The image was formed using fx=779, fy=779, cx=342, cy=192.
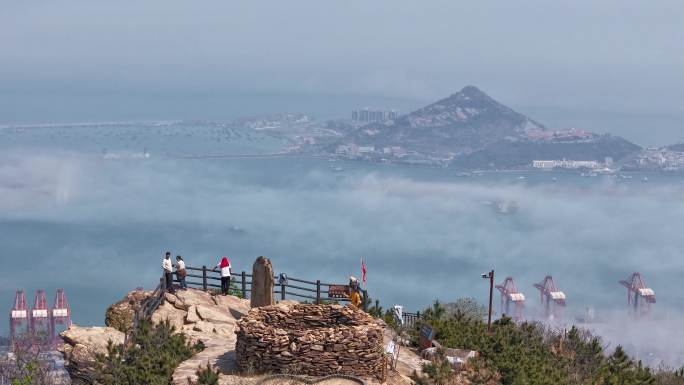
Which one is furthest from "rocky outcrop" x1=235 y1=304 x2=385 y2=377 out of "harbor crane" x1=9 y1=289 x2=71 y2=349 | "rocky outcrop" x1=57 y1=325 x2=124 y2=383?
"harbor crane" x1=9 y1=289 x2=71 y2=349

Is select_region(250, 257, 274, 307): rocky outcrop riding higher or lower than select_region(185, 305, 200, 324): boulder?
higher

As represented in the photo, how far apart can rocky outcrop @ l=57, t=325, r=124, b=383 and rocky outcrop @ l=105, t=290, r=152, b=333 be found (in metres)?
2.64

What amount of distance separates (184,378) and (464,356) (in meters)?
9.12

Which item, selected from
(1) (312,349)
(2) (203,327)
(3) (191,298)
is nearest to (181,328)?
(2) (203,327)

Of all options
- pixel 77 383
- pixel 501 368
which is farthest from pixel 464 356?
pixel 77 383

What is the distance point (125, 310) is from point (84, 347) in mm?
5531

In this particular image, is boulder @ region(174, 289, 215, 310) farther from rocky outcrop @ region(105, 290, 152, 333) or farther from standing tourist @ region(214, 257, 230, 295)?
rocky outcrop @ region(105, 290, 152, 333)

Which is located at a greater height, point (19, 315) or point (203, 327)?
point (203, 327)

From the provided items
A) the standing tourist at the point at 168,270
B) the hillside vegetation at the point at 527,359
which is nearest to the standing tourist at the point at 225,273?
the standing tourist at the point at 168,270

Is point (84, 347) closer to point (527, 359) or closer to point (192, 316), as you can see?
point (192, 316)

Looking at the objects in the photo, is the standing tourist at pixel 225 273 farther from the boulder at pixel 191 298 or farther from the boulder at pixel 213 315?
the boulder at pixel 213 315

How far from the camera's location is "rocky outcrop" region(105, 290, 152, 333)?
1135 inches

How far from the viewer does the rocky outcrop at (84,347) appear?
23416 millimetres

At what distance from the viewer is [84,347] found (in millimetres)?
24016
